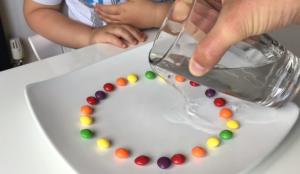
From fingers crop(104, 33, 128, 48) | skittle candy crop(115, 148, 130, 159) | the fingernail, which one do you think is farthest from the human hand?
fingers crop(104, 33, 128, 48)

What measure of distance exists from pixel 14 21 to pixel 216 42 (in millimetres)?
709

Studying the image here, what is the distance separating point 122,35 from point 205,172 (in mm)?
268

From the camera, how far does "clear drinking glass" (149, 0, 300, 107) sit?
38 centimetres

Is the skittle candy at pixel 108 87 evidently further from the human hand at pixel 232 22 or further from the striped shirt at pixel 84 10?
the striped shirt at pixel 84 10

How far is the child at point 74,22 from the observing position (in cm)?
67

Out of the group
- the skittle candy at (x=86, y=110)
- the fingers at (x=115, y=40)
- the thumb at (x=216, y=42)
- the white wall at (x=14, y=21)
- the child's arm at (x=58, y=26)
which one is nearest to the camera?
the thumb at (x=216, y=42)

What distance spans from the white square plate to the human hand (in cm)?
9

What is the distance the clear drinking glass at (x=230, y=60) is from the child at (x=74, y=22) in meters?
0.22

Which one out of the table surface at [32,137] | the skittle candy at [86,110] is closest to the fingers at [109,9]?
the table surface at [32,137]

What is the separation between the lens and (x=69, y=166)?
0.41 metres

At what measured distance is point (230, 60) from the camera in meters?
0.42

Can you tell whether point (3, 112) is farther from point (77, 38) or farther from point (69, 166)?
point (77, 38)

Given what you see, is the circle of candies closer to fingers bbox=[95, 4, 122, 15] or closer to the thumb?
the thumb

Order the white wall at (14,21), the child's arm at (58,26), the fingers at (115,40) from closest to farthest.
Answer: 1. the fingers at (115,40)
2. the child's arm at (58,26)
3. the white wall at (14,21)
